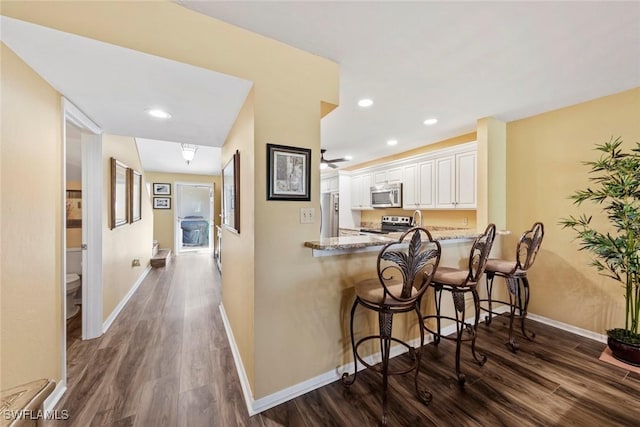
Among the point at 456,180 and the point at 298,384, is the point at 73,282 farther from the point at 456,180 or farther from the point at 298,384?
the point at 456,180

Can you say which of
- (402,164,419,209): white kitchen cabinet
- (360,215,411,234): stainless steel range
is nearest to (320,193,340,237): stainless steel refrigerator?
(360,215,411,234): stainless steel range

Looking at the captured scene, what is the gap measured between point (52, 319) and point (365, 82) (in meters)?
3.01

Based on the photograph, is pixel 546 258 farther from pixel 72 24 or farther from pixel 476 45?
pixel 72 24

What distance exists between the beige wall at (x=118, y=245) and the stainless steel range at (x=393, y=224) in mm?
4011

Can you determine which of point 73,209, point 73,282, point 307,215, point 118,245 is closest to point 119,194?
point 118,245

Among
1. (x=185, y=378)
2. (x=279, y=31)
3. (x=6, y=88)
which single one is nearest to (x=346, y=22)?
(x=279, y=31)

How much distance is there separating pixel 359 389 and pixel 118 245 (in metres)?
3.28


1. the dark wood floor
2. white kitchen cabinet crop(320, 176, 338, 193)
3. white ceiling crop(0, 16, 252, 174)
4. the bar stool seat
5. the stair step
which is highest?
white ceiling crop(0, 16, 252, 174)

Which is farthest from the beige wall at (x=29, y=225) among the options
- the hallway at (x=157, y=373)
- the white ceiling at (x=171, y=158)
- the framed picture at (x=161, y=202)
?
the framed picture at (x=161, y=202)

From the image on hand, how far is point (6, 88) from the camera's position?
1.33 metres

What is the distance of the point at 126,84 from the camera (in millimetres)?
1688

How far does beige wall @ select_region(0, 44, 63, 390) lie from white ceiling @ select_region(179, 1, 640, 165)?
113cm

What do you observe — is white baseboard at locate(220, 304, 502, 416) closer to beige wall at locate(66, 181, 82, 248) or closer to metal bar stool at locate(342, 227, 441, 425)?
metal bar stool at locate(342, 227, 441, 425)

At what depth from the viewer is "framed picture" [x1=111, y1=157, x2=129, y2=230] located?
2.89 metres
